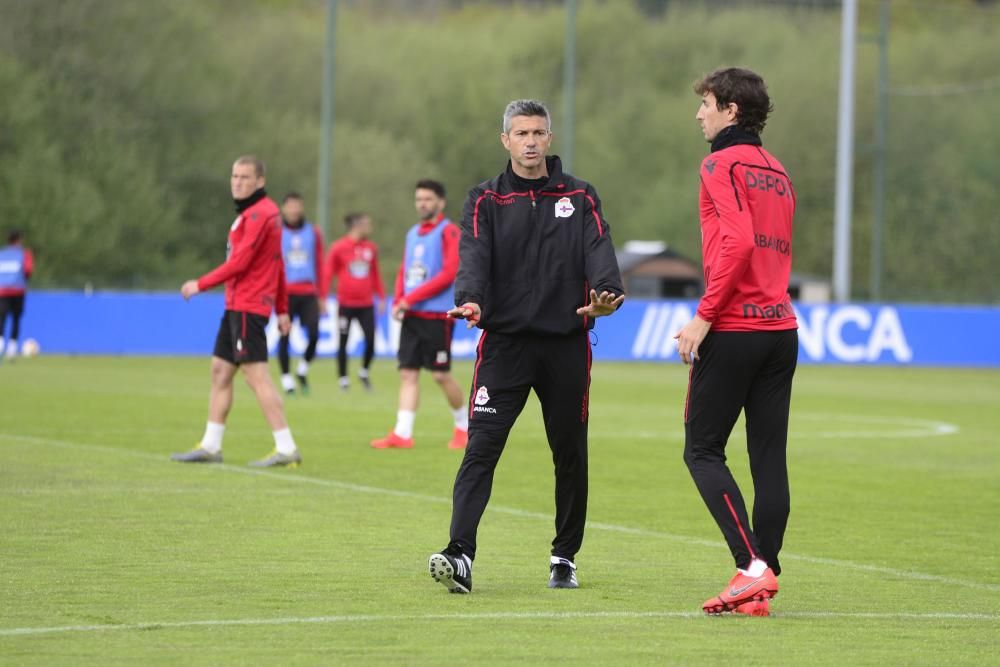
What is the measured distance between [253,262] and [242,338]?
59 centimetres

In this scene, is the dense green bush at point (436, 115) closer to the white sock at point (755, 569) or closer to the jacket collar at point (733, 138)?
the jacket collar at point (733, 138)

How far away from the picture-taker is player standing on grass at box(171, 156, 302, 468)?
43.8 ft

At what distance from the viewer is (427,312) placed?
53.7ft

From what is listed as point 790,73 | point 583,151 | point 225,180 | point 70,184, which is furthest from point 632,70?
point 70,184

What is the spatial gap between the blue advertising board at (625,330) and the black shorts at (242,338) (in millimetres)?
17767

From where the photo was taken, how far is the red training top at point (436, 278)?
16047 mm

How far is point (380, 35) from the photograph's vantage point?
71.9 metres

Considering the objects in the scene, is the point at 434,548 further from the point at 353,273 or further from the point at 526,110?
the point at 353,273

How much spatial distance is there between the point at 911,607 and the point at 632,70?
63.3 m

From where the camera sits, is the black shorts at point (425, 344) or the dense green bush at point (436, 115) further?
the dense green bush at point (436, 115)

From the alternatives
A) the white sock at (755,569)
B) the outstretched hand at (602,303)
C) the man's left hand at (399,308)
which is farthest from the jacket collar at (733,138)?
the man's left hand at (399,308)

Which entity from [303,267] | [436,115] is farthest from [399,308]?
[436,115]

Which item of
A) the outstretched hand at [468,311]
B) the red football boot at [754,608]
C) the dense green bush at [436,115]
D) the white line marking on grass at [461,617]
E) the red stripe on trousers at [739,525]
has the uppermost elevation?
the dense green bush at [436,115]

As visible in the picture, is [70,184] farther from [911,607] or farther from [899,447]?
[911,607]
